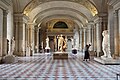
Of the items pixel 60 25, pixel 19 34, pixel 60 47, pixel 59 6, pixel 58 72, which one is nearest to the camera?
pixel 58 72

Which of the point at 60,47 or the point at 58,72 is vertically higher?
the point at 60,47

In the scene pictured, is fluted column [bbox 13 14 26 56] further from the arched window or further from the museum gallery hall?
the arched window

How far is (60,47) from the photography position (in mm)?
29234

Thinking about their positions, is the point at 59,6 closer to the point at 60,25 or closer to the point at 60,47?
the point at 60,47

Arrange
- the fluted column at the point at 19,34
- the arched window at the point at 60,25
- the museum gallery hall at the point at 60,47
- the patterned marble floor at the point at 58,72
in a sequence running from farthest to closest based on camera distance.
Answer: the arched window at the point at 60,25 → the fluted column at the point at 19,34 → the museum gallery hall at the point at 60,47 → the patterned marble floor at the point at 58,72

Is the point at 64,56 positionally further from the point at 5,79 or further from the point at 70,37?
the point at 70,37

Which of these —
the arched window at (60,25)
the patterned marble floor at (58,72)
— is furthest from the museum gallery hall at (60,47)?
the arched window at (60,25)

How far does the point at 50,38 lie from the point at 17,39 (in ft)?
78.8

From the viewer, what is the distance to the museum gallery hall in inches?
422

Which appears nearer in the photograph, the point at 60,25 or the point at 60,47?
the point at 60,47

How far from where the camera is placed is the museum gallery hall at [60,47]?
10727 millimetres

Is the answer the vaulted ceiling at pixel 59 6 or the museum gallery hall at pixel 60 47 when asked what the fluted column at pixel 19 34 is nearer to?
the museum gallery hall at pixel 60 47

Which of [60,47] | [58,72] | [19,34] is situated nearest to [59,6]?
[60,47]

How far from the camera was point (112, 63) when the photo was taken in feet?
50.6
